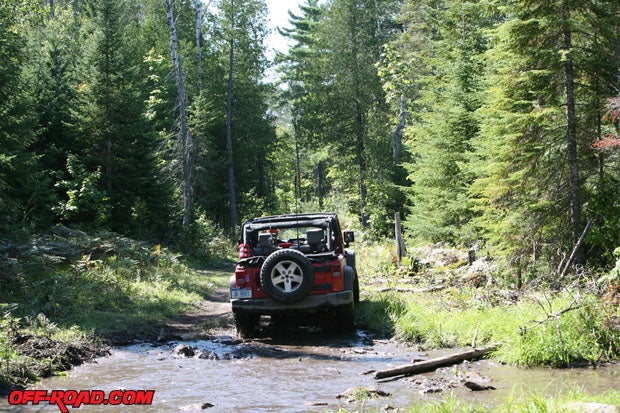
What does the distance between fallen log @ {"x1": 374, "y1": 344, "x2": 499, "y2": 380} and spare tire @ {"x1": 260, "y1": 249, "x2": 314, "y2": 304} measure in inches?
111

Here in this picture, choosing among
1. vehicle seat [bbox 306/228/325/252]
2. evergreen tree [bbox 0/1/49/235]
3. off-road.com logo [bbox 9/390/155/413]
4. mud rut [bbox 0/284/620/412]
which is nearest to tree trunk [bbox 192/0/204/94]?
evergreen tree [bbox 0/1/49/235]

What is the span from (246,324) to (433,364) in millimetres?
4053

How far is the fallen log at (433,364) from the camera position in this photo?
729 cm

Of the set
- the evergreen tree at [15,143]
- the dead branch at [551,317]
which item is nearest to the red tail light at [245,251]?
the dead branch at [551,317]

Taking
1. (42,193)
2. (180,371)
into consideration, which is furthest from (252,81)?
(180,371)

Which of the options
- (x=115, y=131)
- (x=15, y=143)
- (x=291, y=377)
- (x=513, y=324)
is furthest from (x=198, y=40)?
(x=291, y=377)

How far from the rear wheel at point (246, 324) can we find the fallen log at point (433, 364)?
376 cm

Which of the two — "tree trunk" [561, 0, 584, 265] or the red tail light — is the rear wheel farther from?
"tree trunk" [561, 0, 584, 265]

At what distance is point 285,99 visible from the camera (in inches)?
2721

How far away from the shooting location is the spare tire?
9805mm

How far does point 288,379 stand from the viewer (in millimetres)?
7434

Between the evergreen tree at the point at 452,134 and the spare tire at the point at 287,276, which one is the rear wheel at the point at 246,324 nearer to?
the spare tire at the point at 287,276

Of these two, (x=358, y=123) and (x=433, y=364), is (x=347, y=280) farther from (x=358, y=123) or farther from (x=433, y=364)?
(x=358, y=123)

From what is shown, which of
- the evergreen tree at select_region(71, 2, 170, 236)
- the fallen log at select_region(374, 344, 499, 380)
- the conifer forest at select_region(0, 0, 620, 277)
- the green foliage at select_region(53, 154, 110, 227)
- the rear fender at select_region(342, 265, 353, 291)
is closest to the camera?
the fallen log at select_region(374, 344, 499, 380)
